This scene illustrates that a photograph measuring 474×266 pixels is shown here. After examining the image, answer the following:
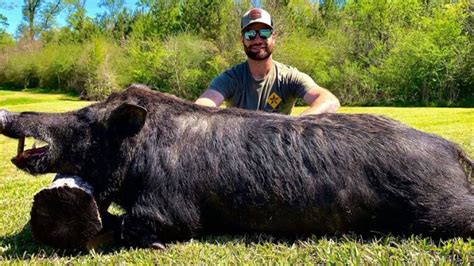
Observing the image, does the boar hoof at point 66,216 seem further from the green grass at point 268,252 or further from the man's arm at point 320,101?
the man's arm at point 320,101

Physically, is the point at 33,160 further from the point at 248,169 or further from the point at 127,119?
the point at 248,169

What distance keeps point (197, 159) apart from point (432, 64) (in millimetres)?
32347

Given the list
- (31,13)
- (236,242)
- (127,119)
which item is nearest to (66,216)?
(127,119)

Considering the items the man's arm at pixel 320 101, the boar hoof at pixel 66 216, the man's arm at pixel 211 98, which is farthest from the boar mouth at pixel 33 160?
the man's arm at pixel 320 101

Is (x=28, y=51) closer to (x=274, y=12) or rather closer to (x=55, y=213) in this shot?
(x=274, y=12)

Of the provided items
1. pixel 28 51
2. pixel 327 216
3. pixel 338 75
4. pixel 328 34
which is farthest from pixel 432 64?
pixel 28 51

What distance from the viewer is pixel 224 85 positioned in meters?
5.67

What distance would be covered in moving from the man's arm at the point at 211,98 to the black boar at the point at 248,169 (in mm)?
1554

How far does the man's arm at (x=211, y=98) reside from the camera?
5.27 m

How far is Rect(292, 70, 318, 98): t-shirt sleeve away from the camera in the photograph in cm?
546

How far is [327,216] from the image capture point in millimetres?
3221

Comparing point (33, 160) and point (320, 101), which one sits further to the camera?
point (320, 101)

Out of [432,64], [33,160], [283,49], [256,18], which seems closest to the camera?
[33,160]

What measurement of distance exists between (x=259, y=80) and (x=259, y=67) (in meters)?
0.15
